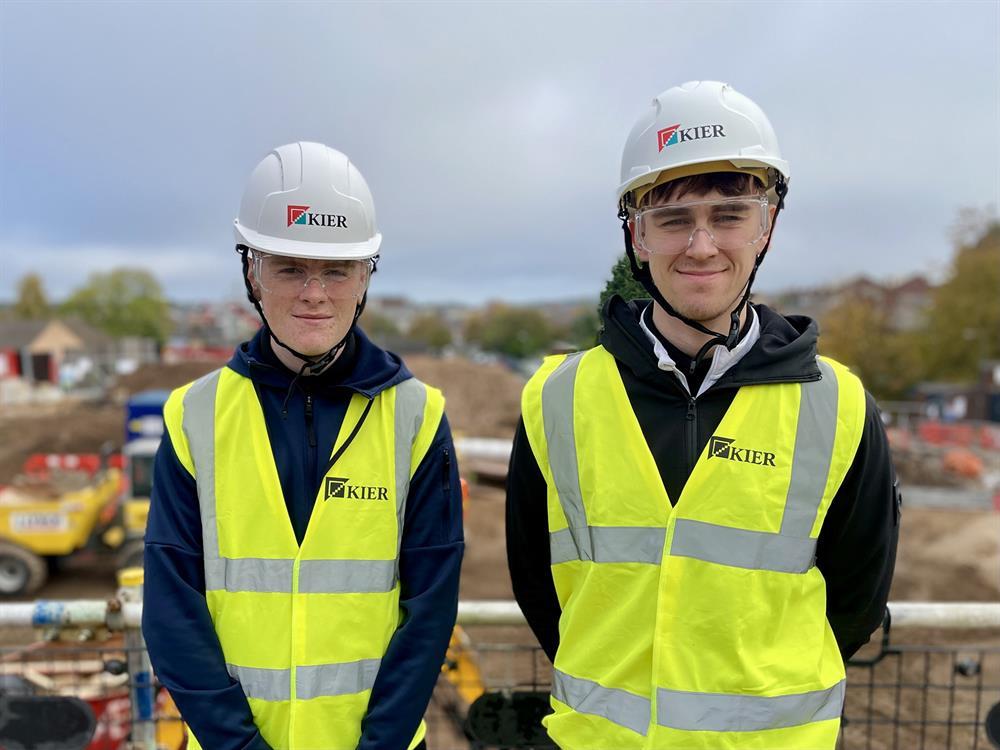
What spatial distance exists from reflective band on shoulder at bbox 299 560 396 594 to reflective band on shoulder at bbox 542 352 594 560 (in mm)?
585

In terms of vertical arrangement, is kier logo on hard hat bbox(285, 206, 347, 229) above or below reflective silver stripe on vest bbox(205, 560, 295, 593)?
above

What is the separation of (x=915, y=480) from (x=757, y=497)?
20870mm

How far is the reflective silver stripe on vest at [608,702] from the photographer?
1852 millimetres

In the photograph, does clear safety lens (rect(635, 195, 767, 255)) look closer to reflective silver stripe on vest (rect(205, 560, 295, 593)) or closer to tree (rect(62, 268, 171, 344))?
reflective silver stripe on vest (rect(205, 560, 295, 593))

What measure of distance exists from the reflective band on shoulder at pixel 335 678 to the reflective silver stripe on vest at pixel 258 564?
0.73 ft

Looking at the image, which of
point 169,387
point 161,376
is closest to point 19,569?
point 169,387

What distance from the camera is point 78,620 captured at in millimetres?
2826

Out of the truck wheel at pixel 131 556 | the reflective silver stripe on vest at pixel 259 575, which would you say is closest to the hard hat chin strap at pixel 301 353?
the reflective silver stripe on vest at pixel 259 575

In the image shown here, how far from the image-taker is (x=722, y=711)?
71.1 inches

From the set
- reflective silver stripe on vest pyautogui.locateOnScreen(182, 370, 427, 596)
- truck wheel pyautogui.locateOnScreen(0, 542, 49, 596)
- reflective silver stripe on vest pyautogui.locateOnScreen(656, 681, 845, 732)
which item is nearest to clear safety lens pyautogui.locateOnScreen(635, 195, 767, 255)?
reflective silver stripe on vest pyautogui.locateOnScreen(182, 370, 427, 596)

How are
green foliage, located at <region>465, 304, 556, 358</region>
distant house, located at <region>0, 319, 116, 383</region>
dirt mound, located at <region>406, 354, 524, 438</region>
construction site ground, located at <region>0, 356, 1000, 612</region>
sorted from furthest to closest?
green foliage, located at <region>465, 304, 556, 358</region> < distant house, located at <region>0, 319, 116, 383</region> < dirt mound, located at <region>406, 354, 524, 438</region> < construction site ground, located at <region>0, 356, 1000, 612</region>

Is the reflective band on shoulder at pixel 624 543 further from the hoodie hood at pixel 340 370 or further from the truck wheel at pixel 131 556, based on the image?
the truck wheel at pixel 131 556

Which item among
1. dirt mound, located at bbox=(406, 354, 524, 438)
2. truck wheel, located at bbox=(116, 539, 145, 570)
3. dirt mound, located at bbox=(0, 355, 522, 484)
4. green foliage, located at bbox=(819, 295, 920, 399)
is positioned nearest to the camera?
truck wheel, located at bbox=(116, 539, 145, 570)

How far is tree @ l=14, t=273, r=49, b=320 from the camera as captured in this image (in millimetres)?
74812
